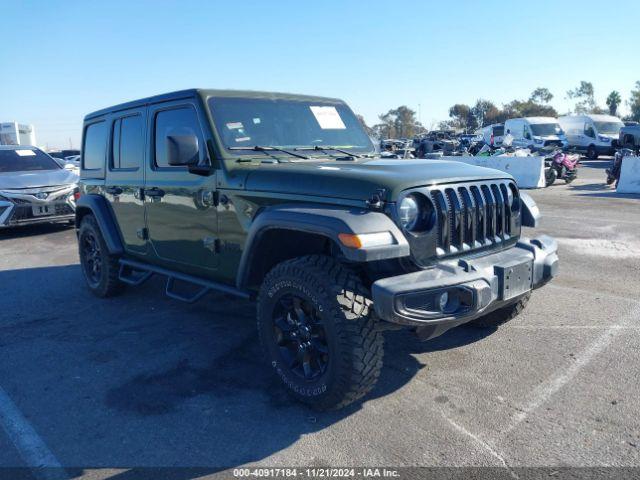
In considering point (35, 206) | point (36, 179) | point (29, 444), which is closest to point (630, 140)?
point (36, 179)

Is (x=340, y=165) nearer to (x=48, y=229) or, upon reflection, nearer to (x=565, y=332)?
(x=565, y=332)

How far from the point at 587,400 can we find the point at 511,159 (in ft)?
47.1

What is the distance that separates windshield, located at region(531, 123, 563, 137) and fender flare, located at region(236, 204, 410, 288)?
82.6 feet

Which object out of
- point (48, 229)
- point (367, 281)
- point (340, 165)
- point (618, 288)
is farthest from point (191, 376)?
point (48, 229)

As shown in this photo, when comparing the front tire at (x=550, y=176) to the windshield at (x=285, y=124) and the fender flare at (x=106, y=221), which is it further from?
the fender flare at (x=106, y=221)

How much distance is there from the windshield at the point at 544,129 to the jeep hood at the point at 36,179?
71.8ft

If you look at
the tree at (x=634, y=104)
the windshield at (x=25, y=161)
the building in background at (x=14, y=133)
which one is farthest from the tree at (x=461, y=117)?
the windshield at (x=25, y=161)

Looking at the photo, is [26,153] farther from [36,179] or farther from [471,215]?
[471,215]

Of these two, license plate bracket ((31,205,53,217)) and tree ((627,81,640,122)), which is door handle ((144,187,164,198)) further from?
tree ((627,81,640,122))

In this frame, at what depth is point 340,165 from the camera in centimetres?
385

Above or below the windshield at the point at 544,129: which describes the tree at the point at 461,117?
above

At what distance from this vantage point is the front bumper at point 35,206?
9.55 meters

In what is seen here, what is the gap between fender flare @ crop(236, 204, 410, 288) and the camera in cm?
293

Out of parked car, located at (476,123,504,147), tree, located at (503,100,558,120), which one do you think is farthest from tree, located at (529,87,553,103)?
parked car, located at (476,123,504,147)
